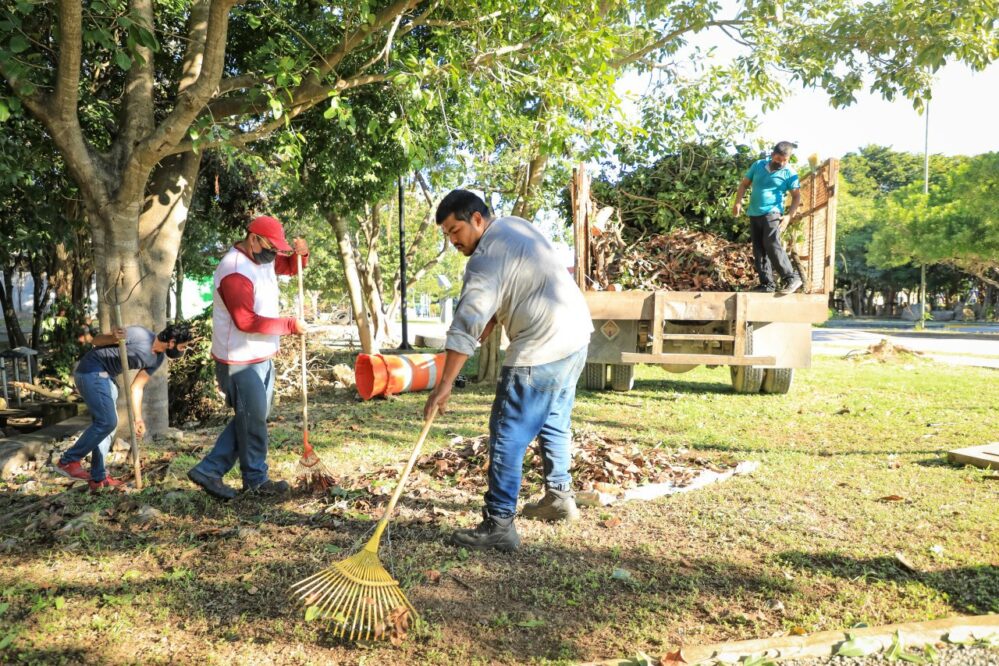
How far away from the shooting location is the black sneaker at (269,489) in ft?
15.5

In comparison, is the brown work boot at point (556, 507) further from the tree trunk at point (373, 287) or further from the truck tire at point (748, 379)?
the tree trunk at point (373, 287)

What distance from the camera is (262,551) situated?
3861mm

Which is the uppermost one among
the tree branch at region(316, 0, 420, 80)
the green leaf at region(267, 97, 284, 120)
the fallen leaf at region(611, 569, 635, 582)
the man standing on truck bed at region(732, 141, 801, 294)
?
the tree branch at region(316, 0, 420, 80)

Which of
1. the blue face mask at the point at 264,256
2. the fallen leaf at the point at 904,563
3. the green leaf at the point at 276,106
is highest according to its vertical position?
the green leaf at the point at 276,106

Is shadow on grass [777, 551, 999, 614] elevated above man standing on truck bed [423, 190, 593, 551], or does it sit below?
below

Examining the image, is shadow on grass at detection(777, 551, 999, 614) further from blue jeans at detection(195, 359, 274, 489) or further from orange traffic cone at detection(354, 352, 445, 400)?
orange traffic cone at detection(354, 352, 445, 400)

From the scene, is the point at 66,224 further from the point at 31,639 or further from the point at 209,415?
the point at 31,639

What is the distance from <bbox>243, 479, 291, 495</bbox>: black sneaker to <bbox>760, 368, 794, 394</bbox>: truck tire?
6.29 meters

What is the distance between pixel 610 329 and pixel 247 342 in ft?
15.1

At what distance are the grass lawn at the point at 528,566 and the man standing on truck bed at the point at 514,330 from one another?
1.21ft

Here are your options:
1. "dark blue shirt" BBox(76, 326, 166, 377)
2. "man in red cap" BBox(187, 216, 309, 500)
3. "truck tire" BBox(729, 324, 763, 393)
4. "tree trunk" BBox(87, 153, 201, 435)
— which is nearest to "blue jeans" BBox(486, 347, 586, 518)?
"man in red cap" BBox(187, 216, 309, 500)

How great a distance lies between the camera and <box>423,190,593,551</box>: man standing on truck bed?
12.2 feet

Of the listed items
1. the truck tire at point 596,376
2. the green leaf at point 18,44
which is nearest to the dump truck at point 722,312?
the truck tire at point 596,376

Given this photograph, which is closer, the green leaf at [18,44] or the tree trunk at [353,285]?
the green leaf at [18,44]
